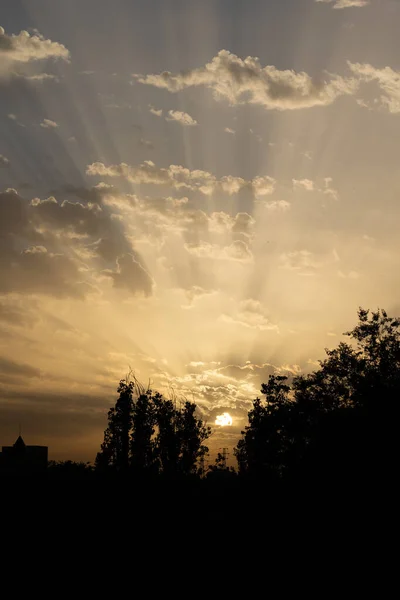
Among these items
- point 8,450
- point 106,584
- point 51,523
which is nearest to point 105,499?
point 51,523

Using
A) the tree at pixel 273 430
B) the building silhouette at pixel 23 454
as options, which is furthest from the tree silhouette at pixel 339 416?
the building silhouette at pixel 23 454

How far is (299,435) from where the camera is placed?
84.9 meters

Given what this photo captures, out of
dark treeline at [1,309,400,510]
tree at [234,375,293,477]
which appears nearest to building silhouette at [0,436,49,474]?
dark treeline at [1,309,400,510]

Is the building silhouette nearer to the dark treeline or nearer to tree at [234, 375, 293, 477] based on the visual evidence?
the dark treeline

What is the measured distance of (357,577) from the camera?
21.1 metres

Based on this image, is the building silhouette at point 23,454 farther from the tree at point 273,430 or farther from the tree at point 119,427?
the tree at point 273,430

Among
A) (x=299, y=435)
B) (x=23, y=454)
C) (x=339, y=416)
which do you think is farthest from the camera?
(x=23, y=454)

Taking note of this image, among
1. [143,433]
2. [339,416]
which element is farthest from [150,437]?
[339,416]

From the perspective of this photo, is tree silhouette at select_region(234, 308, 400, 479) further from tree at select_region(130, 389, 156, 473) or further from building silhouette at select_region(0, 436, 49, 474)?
building silhouette at select_region(0, 436, 49, 474)

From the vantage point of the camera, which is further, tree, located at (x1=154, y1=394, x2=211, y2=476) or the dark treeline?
tree, located at (x1=154, y1=394, x2=211, y2=476)

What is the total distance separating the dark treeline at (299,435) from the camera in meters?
35.0

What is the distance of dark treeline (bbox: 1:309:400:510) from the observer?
35.0 m

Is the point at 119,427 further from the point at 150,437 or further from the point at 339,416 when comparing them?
the point at 339,416

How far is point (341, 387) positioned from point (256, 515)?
85.8 feet
